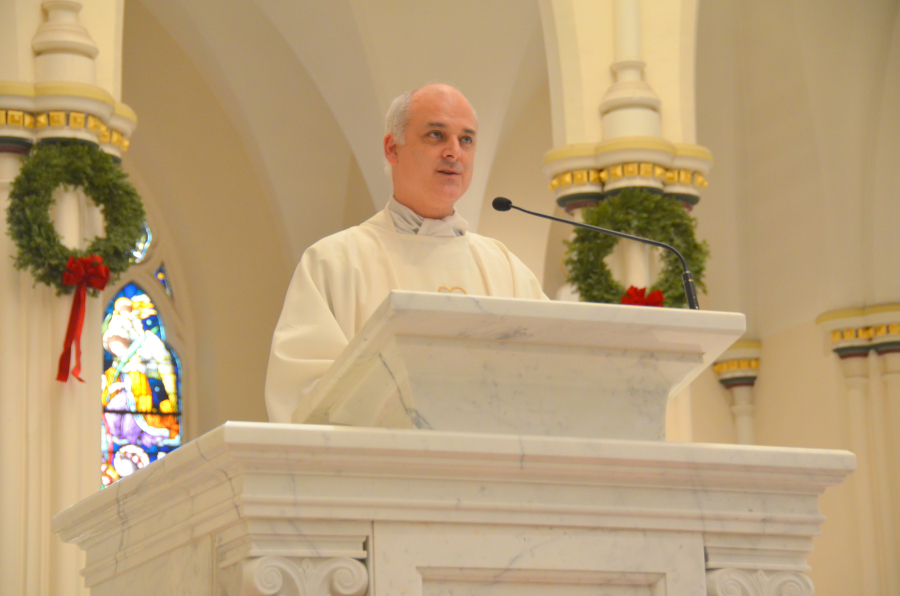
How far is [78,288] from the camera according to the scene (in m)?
7.21

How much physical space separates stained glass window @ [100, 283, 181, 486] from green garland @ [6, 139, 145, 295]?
5.66 m

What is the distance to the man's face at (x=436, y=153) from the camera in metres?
3.69

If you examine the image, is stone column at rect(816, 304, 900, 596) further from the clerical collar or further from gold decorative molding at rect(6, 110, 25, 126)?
the clerical collar

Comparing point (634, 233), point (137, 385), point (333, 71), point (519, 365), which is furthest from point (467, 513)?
point (137, 385)

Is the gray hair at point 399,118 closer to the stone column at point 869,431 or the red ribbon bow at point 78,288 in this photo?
the red ribbon bow at point 78,288

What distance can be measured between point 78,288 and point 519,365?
5340mm

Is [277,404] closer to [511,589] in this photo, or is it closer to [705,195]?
[511,589]

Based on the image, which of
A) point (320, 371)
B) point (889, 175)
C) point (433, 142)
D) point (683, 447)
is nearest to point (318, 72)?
point (889, 175)

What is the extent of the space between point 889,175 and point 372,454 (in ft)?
35.0

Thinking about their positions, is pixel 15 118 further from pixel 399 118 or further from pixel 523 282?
pixel 523 282

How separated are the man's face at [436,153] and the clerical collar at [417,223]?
2cm

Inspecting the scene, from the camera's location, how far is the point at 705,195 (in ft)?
44.1

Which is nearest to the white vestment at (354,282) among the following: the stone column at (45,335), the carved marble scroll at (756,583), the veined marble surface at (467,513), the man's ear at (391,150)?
the man's ear at (391,150)

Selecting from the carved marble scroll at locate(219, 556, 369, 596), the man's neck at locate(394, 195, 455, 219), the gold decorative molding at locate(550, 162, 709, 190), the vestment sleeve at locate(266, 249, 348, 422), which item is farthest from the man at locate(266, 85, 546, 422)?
the gold decorative molding at locate(550, 162, 709, 190)
